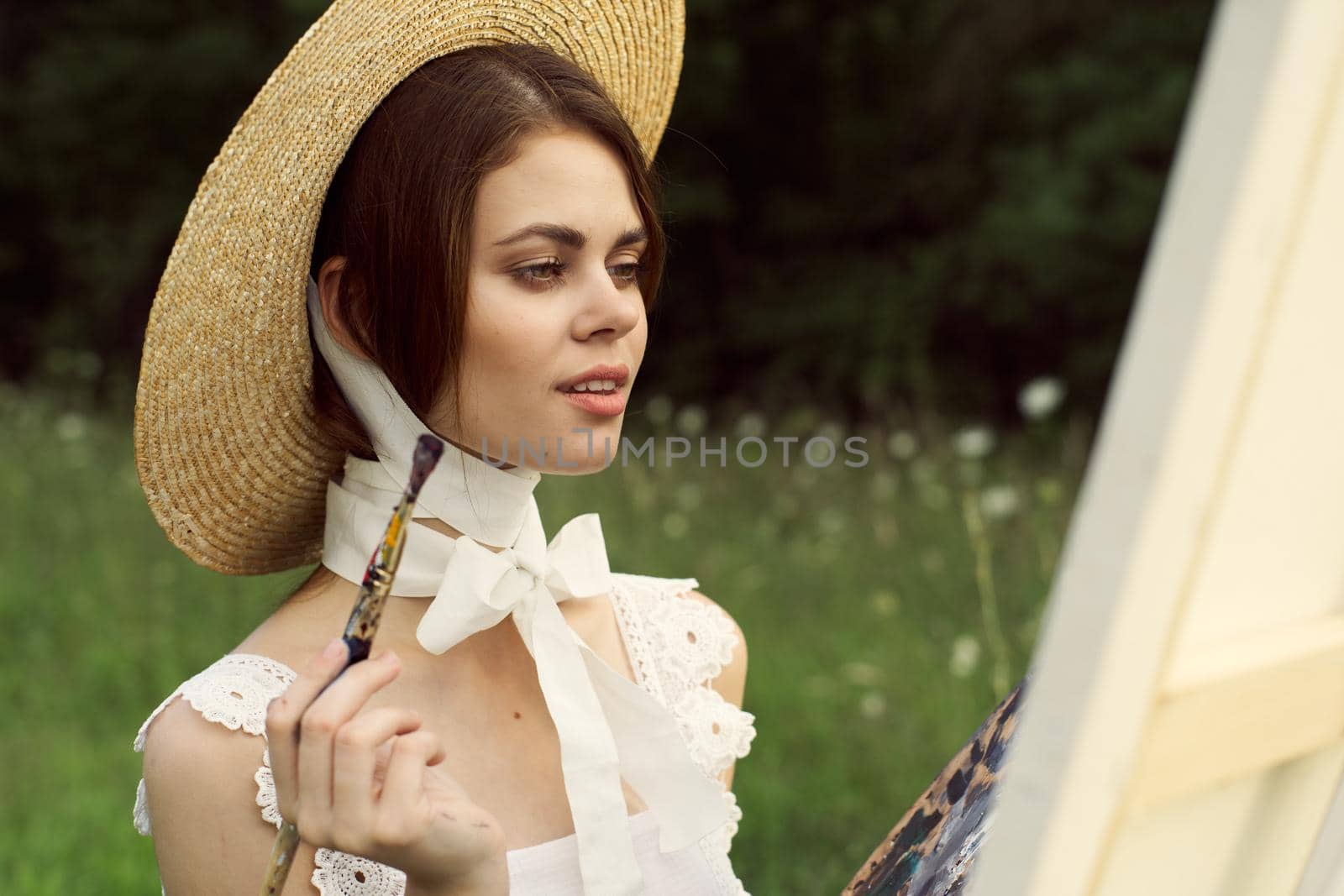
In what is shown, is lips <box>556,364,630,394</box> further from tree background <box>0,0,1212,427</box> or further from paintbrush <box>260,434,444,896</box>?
tree background <box>0,0,1212,427</box>

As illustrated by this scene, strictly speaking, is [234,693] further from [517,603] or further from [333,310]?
[333,310]

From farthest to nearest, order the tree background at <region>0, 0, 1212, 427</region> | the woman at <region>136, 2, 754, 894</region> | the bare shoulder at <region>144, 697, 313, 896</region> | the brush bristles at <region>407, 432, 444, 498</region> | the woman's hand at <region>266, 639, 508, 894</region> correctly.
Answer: the tree background at <region>0, 0, 1212, 427</region> → the woman at <region>136, 2, 754, 894</region> → the bare shoulder at <region>144, 697, 313, 896</region> → the woman's hand at <region>266, 639, 508, 894</region> → the brush bristles at <region>407, 432, 444, 498</region>

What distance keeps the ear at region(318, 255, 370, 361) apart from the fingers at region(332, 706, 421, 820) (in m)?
0.67

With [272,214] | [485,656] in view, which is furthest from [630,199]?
[485,656]

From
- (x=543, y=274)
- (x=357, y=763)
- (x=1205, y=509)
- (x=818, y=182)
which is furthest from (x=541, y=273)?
(x=818, y=182)

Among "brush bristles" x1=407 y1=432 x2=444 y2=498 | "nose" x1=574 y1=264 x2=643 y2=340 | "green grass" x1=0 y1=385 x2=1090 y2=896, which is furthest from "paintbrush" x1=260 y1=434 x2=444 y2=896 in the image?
"green grass" x1=0 y1=385 x2=1090 y2=896

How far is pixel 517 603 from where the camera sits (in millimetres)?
1712

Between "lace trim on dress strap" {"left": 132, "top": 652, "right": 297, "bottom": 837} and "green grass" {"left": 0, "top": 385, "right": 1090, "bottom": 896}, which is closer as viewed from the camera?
"lace trim on dress strap" {"left": 132, "top": 652, "right": 297, "bottom": 837}

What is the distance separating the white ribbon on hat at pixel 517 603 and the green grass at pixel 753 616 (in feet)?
1.12

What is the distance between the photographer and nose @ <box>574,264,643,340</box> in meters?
1.64

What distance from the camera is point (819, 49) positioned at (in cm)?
1009

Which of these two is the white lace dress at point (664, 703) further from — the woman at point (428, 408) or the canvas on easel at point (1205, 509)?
the canvas on easel at point (1205, 509)

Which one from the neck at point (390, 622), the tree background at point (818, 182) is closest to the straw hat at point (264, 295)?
the neck at point (390, 622)

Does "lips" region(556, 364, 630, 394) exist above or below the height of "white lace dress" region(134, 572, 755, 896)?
above
